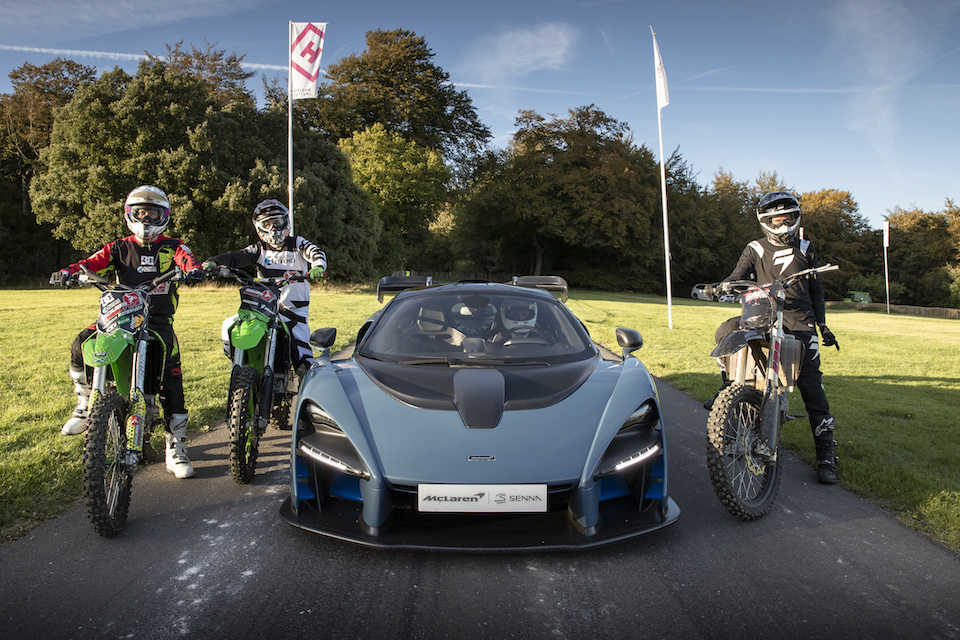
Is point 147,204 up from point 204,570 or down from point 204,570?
up

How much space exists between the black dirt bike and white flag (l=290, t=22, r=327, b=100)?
14193 mm

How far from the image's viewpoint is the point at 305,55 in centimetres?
1570

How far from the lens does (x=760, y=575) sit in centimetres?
278

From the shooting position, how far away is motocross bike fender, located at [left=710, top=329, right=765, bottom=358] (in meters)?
3.73

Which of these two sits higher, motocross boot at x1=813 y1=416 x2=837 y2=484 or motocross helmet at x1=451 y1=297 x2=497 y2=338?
motocross helmet at x1=451 y1=297 x2=497 y2=338

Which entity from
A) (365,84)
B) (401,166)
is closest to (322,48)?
(401,166)

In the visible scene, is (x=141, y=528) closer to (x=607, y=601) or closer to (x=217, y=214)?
(x=607, y=601)

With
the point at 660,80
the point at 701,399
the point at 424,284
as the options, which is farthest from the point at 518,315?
the point at 660,80

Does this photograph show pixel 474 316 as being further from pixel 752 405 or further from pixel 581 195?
pixel 581 195

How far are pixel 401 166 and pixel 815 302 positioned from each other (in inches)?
1602

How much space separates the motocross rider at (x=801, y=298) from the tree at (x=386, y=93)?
43.0m

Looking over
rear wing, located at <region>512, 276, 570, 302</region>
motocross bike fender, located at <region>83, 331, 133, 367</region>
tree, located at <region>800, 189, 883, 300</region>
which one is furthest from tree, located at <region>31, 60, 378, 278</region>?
tree, located at <region>800, 189, 883, 300</region>

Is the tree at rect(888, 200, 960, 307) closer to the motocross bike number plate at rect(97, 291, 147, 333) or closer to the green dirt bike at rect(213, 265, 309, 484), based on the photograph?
the green dirt bike at rect(213, 265, 309, 484)

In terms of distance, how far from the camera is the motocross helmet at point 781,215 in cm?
446
